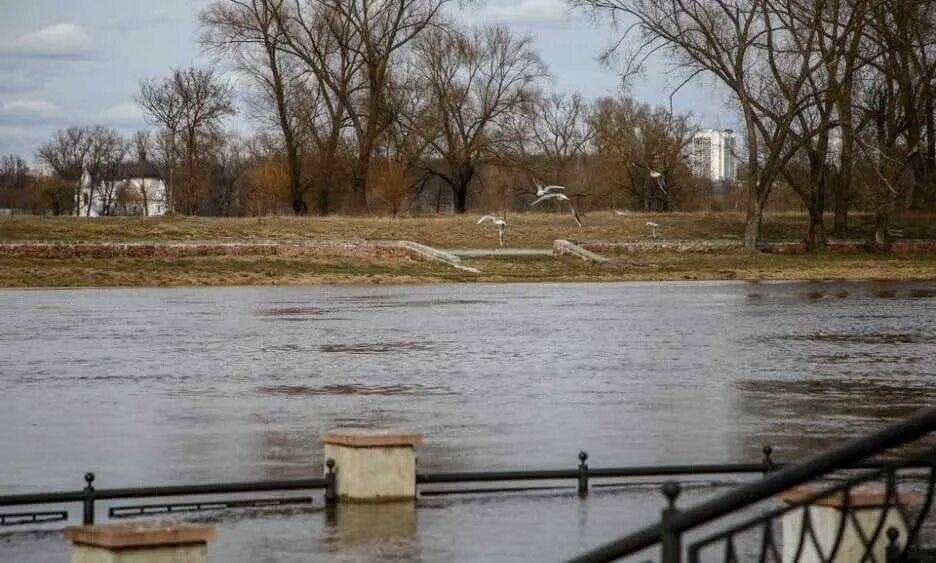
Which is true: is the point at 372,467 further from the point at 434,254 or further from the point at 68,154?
the point at 68,154

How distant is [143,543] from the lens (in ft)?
29.4

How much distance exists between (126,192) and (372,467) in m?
144

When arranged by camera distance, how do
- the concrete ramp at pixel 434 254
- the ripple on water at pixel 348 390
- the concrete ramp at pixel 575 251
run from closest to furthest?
1. the ripple on water at pixel 348 390
2. the concrete ramp at pixel 434 254
3. the concrete ramp at pixel 575 251

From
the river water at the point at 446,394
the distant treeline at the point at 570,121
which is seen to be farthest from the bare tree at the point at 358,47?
the river water at the point at 446,394

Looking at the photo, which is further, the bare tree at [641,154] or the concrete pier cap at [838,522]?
the bare tree at [641,154]

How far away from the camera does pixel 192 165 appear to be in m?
106

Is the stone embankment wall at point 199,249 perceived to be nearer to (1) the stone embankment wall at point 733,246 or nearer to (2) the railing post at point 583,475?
(1) the stone embankment wall at point 733,246

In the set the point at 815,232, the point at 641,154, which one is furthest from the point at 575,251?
the point at 641,154

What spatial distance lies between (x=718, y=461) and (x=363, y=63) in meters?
75.4

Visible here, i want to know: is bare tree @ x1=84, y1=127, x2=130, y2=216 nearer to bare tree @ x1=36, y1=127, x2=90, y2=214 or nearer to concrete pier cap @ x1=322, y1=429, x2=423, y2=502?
bare tree @ x1=36, y1=127, x2=90, y2=214

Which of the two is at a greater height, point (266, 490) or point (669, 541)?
point (669, 541)

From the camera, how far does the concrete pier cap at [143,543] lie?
352 inches

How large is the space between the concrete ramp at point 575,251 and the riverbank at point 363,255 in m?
0.62

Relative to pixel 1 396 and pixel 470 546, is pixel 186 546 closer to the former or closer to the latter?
Answer: pixel 470 546
